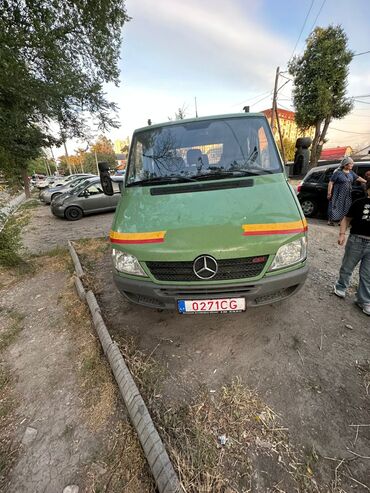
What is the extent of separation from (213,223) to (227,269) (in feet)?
1.40

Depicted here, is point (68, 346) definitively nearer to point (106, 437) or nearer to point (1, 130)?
point (106, 437)

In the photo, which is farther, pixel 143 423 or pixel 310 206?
pixel 310 206

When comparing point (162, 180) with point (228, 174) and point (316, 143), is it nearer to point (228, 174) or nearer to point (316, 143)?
point (228, 174)

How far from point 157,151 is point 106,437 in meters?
2.98

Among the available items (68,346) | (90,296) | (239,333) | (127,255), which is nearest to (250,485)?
(239,333)

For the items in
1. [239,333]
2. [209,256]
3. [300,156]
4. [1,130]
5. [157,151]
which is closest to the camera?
[209,256]

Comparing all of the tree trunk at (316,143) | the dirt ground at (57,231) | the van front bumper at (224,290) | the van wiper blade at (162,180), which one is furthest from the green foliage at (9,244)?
the tree trunk at (316,143)

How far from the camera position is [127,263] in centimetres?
241

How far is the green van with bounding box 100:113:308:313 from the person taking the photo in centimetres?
218

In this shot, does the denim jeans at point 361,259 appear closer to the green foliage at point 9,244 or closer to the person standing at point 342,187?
the person standing at point 342,187

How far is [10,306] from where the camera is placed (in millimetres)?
3920

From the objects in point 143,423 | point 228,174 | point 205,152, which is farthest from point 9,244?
point 143,423

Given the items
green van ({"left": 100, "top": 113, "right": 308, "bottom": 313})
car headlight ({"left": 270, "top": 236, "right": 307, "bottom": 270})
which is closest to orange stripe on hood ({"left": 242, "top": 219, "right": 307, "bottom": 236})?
green van ({"left": 100, "top": 113, "right": 308, "bottom": 313})

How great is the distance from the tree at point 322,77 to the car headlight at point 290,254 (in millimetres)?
20333
